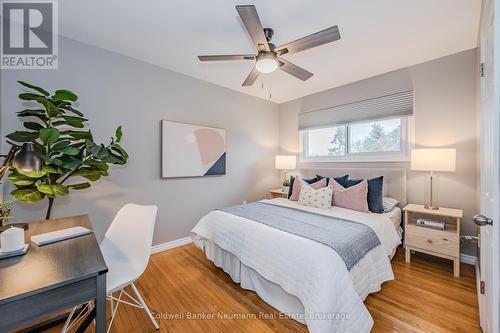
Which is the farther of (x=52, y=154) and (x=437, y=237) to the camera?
(x=437, y=237)

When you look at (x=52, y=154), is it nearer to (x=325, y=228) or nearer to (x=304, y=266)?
(x=304, y=266)

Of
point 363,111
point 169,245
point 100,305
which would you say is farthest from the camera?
point 363,111

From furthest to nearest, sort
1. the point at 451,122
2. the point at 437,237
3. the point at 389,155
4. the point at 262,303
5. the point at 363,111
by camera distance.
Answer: the point at 363,111 → the point at 389,155 → the point at 451,122 → the point at 437,237 → the point at 262,303

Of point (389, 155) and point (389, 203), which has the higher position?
point (389, 155)

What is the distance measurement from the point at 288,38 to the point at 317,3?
505 mm

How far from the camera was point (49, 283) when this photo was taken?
0.84 m

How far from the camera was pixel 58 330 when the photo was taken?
5.20 feet

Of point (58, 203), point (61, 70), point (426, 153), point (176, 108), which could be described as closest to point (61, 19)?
point (61, 70)

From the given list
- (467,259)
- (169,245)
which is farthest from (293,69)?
(467,259)

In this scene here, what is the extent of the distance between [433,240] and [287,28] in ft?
9.11

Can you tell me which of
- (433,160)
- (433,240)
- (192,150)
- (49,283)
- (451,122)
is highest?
(451,122)

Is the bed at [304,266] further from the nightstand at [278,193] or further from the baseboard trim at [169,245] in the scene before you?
the nightstand at [278,193]

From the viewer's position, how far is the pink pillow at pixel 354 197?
2.64m

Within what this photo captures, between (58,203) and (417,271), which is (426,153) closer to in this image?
(417,271)
